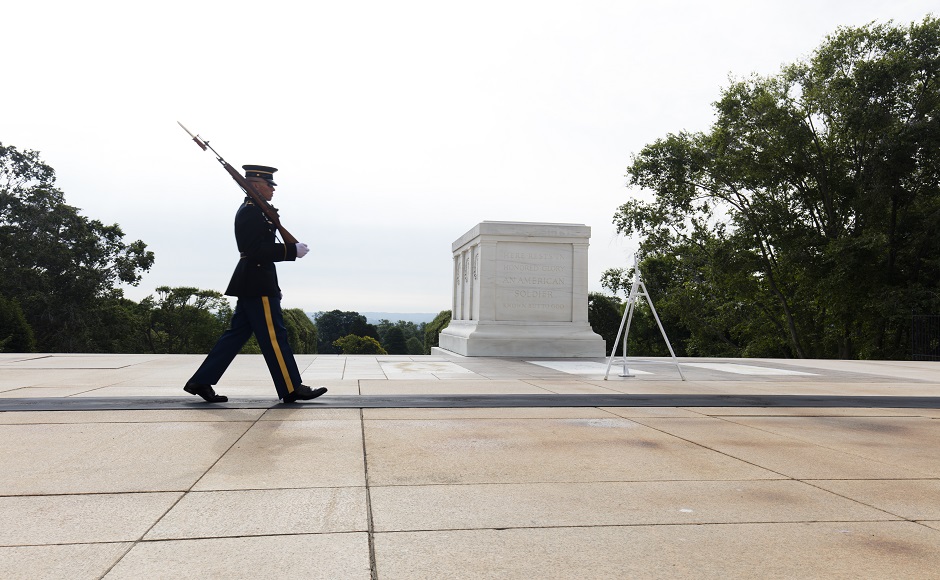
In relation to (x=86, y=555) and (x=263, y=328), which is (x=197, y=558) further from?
(x=263, y=328)

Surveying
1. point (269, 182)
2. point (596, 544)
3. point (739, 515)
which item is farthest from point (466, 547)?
point (269, 182)

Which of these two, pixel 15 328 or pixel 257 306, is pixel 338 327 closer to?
pixel 15 328

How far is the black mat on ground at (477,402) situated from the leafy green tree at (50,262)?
3172 cm

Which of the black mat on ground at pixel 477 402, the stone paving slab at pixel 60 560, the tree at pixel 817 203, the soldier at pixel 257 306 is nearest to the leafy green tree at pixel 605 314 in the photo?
the tree at pixel 817 203

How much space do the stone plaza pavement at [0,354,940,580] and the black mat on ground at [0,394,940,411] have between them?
0.04 meters

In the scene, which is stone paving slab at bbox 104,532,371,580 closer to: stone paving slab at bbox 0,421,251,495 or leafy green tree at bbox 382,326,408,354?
stone paving slab at bbox 0,421,251,495

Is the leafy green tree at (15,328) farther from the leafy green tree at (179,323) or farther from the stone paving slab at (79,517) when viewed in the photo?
the stone paving slab at (79,517)

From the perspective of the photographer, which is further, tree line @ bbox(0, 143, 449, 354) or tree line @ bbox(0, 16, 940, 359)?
tree line @ bbox(0, 143, 449, 354)

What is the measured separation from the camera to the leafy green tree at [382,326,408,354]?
88312 mm

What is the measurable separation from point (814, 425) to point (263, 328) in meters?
4.18

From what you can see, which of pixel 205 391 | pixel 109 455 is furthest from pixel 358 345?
pixel 109 455

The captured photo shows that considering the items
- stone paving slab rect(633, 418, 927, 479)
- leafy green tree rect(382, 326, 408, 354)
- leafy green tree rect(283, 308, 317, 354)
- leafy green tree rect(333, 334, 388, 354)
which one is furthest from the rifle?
leafy green tree rect(382, 326, 408, 354)

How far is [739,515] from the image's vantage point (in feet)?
10.1

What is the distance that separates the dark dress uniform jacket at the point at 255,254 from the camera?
599 cm
